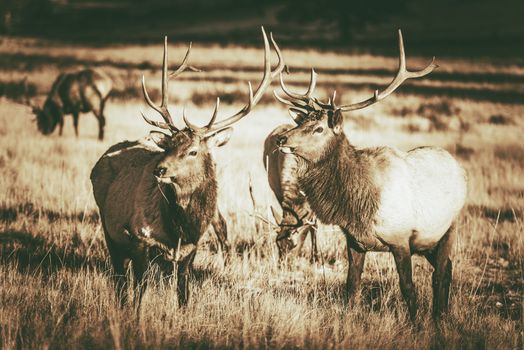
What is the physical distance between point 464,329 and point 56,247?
4.13 metres

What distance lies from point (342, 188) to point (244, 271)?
1.46m

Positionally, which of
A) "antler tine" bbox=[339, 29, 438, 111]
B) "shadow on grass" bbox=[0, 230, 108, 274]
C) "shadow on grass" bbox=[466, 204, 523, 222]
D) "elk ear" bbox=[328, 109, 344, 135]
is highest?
"antler tine" bbox=[339, 29, 438, 111]

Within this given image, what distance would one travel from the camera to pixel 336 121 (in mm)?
5566

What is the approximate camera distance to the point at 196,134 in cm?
543

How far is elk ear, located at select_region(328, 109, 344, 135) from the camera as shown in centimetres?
554

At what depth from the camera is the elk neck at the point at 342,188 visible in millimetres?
5469

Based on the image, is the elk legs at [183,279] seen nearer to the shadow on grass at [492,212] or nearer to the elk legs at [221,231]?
the elk legs at [221,231]

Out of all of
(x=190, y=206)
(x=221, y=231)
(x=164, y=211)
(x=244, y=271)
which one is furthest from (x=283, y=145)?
(x=244, y=271)

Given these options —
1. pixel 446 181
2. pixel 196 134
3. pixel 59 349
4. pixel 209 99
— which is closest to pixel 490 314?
pixel 446 181

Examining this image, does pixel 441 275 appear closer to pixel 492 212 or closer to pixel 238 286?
pixel 238 286

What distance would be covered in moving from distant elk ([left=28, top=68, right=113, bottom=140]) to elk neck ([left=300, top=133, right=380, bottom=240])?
396 inches

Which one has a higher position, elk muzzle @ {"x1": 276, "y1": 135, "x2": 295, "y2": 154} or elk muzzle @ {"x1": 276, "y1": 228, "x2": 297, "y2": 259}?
elk muzzle @ {"x1": 276, "y1": 135, "x2": 295, "y2": 154}

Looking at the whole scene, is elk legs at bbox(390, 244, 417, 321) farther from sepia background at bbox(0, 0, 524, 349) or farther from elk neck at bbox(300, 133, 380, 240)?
elk neck at bbox(300, 133, 380, 240)

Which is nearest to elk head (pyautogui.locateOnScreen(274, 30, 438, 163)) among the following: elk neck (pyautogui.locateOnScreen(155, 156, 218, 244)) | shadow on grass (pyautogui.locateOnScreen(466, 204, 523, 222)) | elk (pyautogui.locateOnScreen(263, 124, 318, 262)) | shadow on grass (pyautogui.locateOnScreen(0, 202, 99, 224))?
elk neck (pyautogui.locateOnScreen(155, 156, 218, 244))
